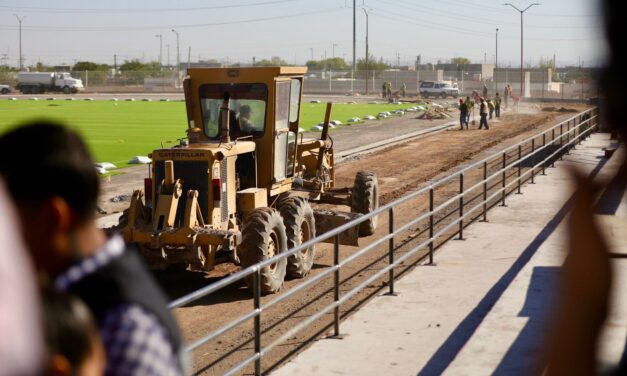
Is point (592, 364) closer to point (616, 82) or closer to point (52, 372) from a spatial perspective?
point (616, 82)

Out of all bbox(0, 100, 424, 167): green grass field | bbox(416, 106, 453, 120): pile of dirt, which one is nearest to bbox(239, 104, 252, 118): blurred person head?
bbox(0, 100, 424, 167): green grass field

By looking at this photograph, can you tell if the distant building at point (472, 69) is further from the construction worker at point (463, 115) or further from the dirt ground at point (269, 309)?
the dirt ground at point (269, 309)

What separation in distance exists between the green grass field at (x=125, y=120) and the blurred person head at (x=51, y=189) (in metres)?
26.1

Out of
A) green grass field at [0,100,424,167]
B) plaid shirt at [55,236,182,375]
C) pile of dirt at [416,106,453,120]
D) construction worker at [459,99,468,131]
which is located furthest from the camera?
pile of dirt at [416,106,453,120]

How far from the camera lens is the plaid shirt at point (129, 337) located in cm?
210

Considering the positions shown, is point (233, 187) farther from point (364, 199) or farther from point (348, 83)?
point (348, 83)

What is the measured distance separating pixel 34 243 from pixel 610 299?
1.09 metres

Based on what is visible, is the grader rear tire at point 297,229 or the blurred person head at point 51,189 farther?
the grader rear tire at point 297,229

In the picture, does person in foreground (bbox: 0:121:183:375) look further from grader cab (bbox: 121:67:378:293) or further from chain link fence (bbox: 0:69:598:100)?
chain link fence (bbox: 0:69:598:100)

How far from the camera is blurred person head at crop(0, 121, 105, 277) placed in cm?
196

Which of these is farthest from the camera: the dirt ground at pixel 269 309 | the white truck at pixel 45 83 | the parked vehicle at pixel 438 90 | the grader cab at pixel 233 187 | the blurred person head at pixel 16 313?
the parked vehicle at pixel 438 90

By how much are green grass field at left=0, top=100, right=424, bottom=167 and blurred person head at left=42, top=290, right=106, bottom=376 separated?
26685 mm

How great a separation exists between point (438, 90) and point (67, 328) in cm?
9887

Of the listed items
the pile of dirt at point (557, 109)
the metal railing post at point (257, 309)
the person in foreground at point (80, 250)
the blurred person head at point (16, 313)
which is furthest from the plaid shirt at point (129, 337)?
the pile of dirt at point (557, 109)
